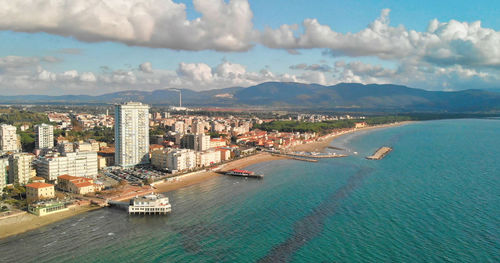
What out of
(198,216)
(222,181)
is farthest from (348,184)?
(198,216)

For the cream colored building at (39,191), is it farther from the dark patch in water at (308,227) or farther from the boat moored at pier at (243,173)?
the dark patch in water at (308,227)

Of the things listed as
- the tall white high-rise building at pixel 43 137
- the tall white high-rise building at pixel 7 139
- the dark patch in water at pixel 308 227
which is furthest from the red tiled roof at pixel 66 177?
the tall white high-rise building at pixel 7 139

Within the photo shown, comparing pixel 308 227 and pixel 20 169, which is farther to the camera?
pixel 20 169

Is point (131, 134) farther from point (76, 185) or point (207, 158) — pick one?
point (76, 185)

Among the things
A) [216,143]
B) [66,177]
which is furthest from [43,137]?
[216,143]

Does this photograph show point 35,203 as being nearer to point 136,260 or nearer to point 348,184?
point 136,260

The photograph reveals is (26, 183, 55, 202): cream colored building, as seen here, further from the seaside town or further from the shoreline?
the shoreline

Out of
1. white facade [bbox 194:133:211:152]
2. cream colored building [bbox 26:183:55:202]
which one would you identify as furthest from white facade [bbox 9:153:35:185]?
white facade [bbox 194:133:211:152]
